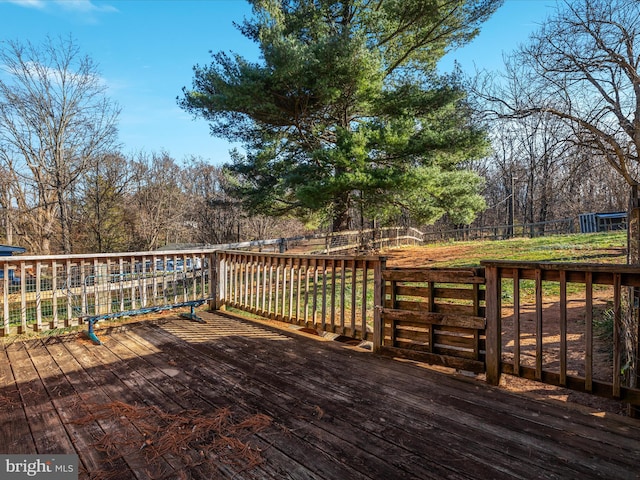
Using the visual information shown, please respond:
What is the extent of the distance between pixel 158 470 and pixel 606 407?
11.9ft

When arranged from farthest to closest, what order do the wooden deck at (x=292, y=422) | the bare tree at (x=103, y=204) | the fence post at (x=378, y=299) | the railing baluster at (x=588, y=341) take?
the bare tree at (x=103, y=204) → the fence post at (x=378, y=299) → the railing baluster at (x=588, y=341) → the wooden deck at (x=292, y=422)

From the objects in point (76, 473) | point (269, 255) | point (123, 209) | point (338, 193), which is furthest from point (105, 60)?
point (76, 473)

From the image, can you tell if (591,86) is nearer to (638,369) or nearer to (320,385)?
(638,369)

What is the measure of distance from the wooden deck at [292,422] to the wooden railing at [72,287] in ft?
2.58

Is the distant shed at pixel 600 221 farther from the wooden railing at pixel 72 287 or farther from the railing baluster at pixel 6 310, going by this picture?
the railing baluster at pixel 6 310

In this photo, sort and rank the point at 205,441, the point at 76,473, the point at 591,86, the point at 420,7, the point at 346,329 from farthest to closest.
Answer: the point at 420,7, the point at 591,86, the point at 346,329, the point at 205,441, the point at 76,473

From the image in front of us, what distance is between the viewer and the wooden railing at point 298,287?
3.66 metres

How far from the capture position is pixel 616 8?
15.4 ft

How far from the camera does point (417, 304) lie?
3.17 meters

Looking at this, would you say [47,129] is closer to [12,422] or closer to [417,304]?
A: [12,422]

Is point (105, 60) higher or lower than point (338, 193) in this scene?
higher

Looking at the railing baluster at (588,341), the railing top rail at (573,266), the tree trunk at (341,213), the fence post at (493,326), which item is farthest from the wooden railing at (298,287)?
the tree trunk at (341,213)

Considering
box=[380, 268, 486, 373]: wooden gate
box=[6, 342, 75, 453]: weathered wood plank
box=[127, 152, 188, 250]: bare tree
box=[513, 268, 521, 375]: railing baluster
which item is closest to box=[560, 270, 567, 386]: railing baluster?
box=[513, 268, 521, 375]: railing baluster

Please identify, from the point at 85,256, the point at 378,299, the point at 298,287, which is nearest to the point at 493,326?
the point at 378,299
